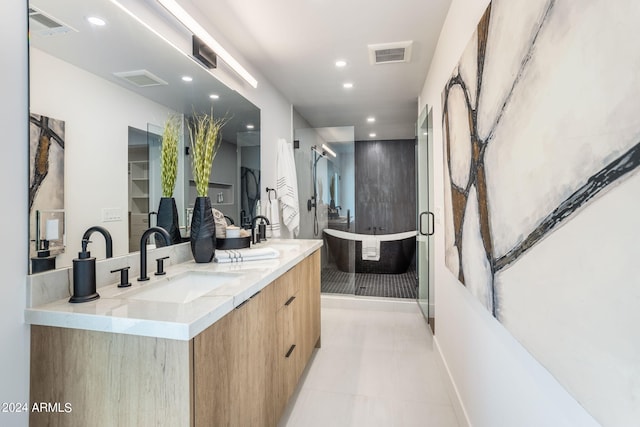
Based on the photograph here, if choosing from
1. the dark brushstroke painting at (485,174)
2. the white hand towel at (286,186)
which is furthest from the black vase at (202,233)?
the white hand towel at (286,186)

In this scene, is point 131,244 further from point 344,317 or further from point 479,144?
point 344,317

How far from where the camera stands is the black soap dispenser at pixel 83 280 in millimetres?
1034

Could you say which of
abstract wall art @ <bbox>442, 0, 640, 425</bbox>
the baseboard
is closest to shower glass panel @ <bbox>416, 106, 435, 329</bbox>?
the baseboard

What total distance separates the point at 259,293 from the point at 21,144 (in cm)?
98

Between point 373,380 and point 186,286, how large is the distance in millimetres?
1454

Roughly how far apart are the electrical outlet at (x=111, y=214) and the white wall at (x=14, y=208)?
29cm

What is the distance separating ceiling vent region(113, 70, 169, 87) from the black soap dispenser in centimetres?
84

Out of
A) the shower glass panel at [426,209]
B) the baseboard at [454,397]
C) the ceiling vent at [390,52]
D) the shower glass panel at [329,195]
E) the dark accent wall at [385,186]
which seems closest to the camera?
the baseboard at [454,397]

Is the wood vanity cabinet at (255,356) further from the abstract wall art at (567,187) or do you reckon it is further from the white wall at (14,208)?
the abstract wall art at (567,187)

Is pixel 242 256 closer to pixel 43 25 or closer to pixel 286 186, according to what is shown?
pixel 43 25

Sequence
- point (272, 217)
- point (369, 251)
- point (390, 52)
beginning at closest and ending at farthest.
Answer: point (390, 52)
point (272, 217)
point (369, 251)

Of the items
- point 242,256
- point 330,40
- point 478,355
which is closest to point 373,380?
Result: point 478,355

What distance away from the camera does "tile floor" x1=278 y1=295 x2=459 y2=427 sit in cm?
174

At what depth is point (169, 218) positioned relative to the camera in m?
1.67
